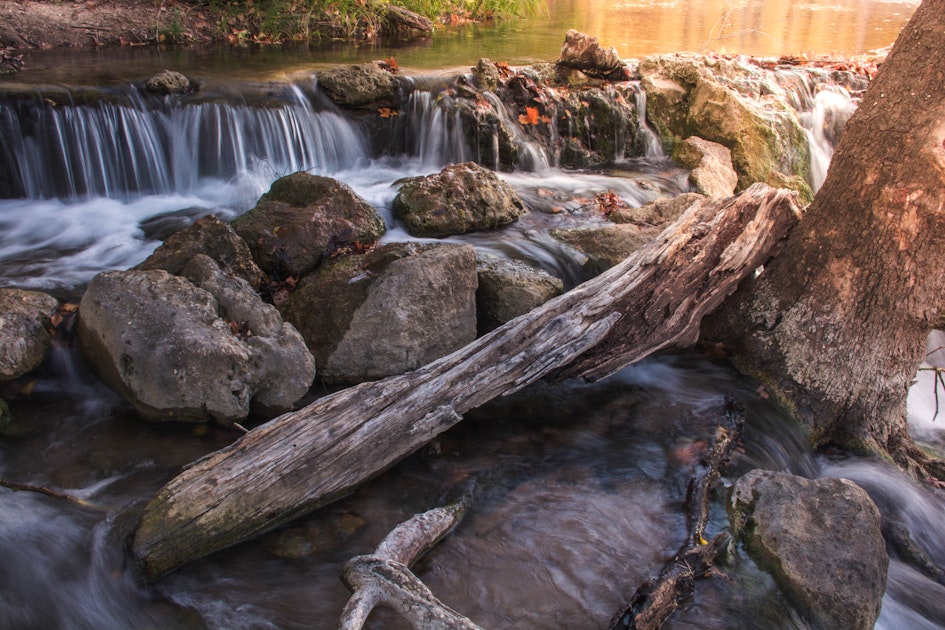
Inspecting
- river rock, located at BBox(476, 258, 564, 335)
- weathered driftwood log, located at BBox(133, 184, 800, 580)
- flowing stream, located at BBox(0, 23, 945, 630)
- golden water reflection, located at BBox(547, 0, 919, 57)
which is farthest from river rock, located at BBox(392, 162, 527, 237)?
golden water reflection, located at BBox(547, 0, 919, 57)

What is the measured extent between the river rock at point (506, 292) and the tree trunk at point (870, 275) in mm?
1457

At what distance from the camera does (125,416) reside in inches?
157

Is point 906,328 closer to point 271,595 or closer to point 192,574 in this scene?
point 271,595

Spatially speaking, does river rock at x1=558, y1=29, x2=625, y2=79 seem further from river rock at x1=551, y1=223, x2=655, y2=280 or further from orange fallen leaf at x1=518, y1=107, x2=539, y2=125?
river rock at x1=551, y1=223, x2=655, y2=280

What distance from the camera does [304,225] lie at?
5094mm

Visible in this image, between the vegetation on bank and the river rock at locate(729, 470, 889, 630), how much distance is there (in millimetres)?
11719

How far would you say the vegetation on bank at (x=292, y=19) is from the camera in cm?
1186

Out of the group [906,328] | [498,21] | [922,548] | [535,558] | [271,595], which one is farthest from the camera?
[498,21]

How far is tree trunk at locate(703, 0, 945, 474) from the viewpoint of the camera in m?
3.78

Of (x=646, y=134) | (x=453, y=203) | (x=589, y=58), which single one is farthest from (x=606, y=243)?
(x=589, y=58)

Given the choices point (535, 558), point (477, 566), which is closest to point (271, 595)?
point (477, 566)

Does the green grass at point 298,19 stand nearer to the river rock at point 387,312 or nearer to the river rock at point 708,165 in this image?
the river rock at point 708,165

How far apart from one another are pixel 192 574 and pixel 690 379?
340 cm

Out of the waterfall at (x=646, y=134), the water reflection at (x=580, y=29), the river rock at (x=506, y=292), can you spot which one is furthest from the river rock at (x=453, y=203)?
the water reflection at (x=580, y=29)
